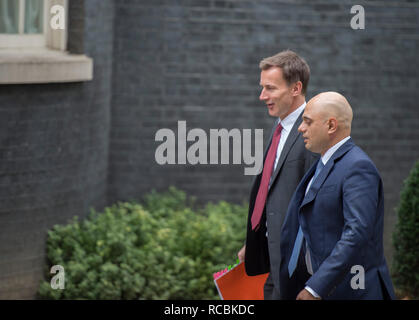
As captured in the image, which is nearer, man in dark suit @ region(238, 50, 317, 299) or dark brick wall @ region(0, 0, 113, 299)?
man in dark suit @ region(238, 50, 317, 299)

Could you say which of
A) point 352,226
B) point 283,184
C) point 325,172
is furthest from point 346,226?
point 283,184

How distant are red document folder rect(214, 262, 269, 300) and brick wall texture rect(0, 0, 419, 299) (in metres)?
3.29

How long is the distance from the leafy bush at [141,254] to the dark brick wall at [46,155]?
0.21m

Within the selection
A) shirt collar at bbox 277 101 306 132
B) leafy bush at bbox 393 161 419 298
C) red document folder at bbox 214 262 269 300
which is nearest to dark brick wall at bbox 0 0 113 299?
red document folder at bbox 214 262 269 300

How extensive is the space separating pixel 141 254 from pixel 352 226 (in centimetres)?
368

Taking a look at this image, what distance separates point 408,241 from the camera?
6.86 m

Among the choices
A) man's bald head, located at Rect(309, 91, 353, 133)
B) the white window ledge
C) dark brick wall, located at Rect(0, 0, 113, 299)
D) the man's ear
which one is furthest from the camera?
dark brick wall, located at Rect(0, 0, 113, 299)

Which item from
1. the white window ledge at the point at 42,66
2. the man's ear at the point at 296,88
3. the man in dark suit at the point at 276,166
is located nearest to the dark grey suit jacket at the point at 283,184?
the man in dark suit at the point at 276,166

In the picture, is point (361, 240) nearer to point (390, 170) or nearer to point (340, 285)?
point (340, 285)

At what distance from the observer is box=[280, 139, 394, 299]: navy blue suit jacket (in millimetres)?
3511

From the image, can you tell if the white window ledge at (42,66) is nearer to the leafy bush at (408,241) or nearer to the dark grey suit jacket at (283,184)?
the dark grey suit jacket at (283,184)

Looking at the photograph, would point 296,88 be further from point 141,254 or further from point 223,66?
point 223,66

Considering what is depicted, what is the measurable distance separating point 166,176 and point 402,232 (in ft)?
9.60

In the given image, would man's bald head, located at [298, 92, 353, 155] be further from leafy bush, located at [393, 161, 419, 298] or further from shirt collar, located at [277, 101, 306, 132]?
leafy bush, located at [393, 161, 419, 298]
